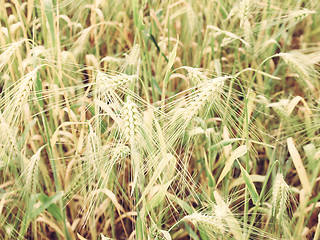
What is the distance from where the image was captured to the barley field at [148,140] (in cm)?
99

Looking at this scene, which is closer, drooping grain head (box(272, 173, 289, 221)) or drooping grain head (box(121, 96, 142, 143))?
drooping grain head (box(121, 96, 142, 143))

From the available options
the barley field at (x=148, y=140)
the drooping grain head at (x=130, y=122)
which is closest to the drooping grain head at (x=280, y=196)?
the barley field at (x=148, y=140)

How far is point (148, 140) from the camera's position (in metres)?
0.96

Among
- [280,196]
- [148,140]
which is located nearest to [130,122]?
[148,140]

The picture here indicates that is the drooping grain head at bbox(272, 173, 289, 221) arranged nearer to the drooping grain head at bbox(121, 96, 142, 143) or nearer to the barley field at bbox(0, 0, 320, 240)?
the barley field at bbox(0, 0, 320, 240)

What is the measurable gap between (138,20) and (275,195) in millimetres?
675

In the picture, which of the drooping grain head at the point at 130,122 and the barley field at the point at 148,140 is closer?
the drooping grain head at the point at 130,122

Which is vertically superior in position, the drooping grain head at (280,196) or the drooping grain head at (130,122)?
the drooping grain head at (130,122)

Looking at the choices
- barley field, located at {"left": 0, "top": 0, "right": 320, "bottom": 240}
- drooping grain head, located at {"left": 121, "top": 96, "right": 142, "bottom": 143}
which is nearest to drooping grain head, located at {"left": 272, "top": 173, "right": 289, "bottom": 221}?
barley field, located at {"left": 0, "top": 0, "right": 320, "bottom": 240}

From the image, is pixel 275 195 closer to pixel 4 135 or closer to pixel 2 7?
pixel 4 135

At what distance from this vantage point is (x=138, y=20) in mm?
1162

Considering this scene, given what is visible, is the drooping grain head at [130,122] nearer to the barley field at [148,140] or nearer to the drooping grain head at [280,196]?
the barley field at [148,140]

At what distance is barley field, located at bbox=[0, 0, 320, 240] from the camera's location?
989 millimetres

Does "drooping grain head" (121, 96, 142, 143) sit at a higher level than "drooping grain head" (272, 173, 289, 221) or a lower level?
higher
